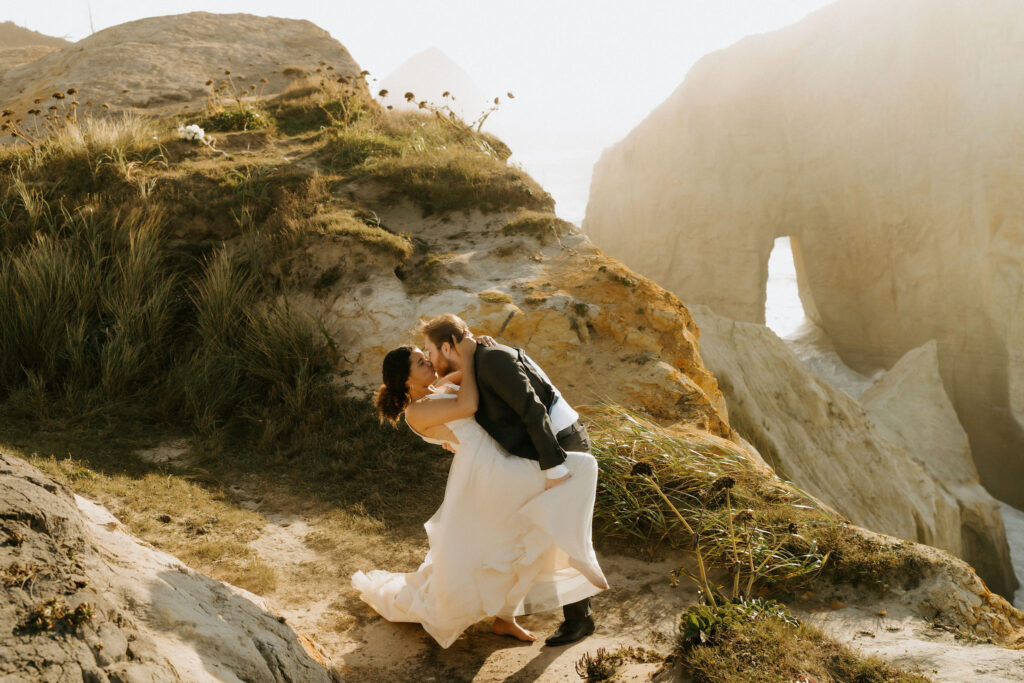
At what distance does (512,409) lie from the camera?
3635 millimetres

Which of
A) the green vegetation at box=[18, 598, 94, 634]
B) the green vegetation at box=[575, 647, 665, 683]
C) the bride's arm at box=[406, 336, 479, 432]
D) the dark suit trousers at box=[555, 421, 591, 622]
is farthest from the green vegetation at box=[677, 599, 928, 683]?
the green vegetation at box=[18, 598, 94, 634]

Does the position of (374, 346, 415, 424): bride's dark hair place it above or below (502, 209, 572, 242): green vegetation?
below

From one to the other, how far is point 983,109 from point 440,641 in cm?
2216

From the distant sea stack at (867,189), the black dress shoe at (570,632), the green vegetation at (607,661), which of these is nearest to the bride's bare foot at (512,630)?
the black dress shoe at (570,632)

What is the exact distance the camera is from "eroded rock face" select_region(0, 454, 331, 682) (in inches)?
88.2

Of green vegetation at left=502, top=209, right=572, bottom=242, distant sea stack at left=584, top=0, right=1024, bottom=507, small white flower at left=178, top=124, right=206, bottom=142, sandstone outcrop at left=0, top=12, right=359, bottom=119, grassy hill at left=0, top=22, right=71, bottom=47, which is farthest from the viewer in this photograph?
grassy hill at left=0, top=22, right=71, bottom=47

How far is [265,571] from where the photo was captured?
461cm

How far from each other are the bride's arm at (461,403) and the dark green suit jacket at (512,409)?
0.12 feet

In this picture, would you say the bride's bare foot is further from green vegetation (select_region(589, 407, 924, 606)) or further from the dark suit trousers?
green vegetation (select_region(589, 407, 924, 606))

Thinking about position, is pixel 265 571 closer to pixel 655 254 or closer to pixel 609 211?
pixel 655 254

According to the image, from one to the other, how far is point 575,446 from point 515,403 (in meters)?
0.54

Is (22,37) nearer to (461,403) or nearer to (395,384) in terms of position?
(395,384)

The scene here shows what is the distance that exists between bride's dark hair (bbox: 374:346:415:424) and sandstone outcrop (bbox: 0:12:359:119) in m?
10.2

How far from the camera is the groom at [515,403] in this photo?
351 cm
